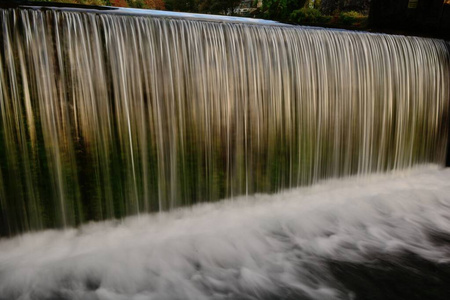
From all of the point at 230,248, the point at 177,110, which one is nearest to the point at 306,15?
the point at 177,110

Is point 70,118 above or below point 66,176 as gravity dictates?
above

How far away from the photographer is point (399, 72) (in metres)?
5.50

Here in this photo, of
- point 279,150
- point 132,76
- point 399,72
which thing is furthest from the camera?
point 399,72

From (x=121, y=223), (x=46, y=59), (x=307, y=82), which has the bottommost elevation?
(x=121, y=223)

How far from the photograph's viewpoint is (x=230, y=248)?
11.9 ft

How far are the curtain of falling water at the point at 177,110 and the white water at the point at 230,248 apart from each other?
0.72ft

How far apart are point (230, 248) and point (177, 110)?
1624mm

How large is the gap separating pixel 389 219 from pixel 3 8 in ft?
15.8

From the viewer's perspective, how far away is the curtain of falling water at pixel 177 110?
3.29 meters

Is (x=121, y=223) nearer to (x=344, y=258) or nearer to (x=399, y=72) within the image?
(x=344, y=258)

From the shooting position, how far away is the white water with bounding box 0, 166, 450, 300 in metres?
3.02

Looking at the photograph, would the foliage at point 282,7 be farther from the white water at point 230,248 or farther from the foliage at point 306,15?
the white water at point 230,248

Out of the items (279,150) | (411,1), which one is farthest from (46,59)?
(411,1)

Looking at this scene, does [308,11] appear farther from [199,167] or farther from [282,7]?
[199,167]
